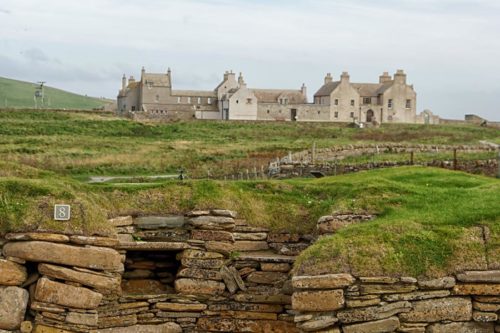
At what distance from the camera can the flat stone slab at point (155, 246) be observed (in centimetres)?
1730

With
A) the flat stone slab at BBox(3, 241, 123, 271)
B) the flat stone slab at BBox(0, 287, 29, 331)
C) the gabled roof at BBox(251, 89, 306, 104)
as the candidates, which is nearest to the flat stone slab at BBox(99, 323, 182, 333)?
the flat stone slab at BBox(3, 241, 123, 271)

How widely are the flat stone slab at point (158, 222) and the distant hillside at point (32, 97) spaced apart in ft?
482

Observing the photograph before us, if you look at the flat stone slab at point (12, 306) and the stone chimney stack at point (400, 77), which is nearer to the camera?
the flat stone slab at point (12, 306)

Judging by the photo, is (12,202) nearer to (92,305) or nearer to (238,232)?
(92,305)

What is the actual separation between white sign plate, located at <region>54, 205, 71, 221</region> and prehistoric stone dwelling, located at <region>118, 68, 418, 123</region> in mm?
68132

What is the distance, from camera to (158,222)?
18.5 m

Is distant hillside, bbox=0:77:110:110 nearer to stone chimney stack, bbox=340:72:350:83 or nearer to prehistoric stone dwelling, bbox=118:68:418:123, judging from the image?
prehistoric stone dwelling, bbox=118:68:418:123

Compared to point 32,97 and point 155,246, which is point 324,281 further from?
point 32,97

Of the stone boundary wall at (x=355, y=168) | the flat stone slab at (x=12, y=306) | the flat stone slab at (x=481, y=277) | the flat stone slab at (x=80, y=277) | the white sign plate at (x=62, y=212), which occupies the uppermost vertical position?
the stone boundary wall at (x=355, y=168)

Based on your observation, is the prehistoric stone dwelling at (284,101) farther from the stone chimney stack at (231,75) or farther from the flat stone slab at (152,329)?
the flat stone slab at (152,329)

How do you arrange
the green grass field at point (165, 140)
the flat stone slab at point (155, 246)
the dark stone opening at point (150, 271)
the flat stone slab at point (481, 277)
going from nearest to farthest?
the flat stone slab at point (481, 277)
the flat stone slab at point (155, 246)
the dark stone opening at point (150, 271)
the green grass field at point (165, 140)

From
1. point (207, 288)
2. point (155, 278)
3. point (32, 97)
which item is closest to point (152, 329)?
point (207, 288)

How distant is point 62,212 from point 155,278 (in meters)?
Answer: 2.99

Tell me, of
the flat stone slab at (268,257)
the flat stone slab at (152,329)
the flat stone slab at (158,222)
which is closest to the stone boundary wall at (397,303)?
the flat stone slab at (268,257)
